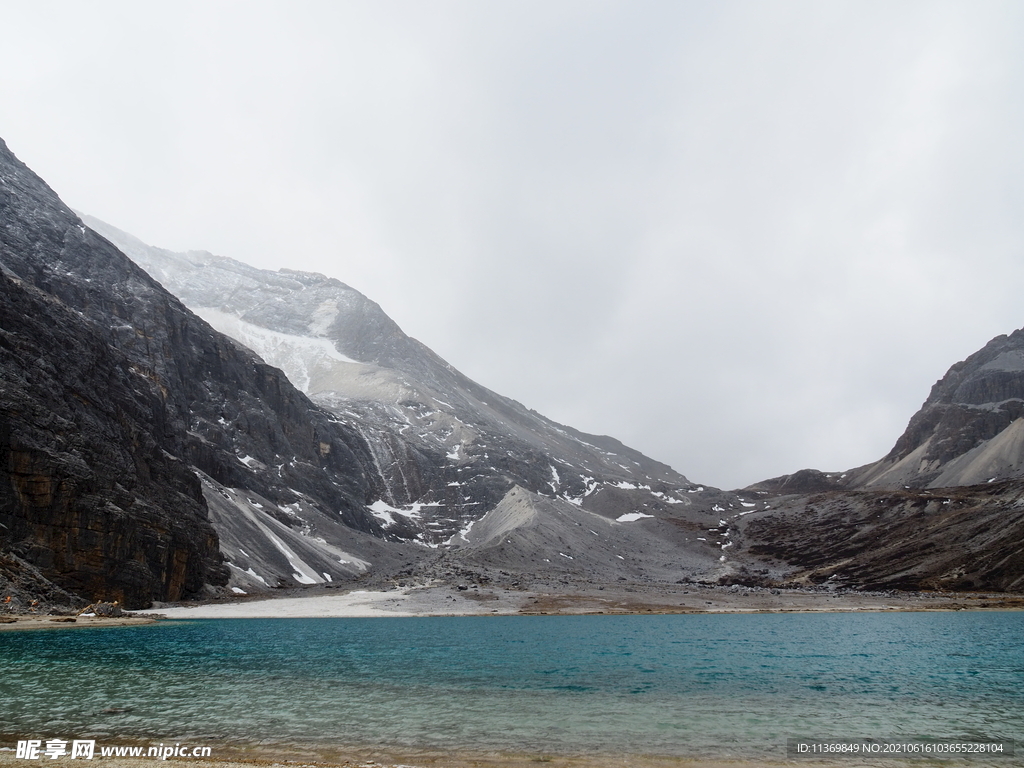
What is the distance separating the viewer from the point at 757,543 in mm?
168000

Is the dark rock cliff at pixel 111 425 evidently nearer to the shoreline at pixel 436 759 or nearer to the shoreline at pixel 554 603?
the shoreline at pixel 554 603

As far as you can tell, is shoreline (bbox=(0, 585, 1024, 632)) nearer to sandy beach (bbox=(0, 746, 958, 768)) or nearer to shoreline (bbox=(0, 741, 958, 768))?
shoreline (bbox=(0, 741, 958, 768))

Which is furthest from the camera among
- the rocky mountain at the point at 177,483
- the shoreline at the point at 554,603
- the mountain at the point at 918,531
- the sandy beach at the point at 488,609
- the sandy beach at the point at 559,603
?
the mountain at the point at 918,531

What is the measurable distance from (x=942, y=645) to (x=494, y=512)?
143057 mm

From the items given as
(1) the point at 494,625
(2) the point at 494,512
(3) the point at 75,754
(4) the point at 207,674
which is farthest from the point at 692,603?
(2) the point at 494,512

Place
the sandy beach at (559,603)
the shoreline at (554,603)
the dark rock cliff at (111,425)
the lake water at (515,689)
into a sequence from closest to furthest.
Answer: the lake water at (515,689), the dark rock cliff at (111,425), the shoreline at (554,603), the sandy beach at (559,603)

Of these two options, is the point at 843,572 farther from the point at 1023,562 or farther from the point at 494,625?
the point at 494,625

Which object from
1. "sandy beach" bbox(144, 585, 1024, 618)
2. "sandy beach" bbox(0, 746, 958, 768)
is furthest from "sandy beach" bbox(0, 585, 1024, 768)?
"sandy beach" bbox(144, 585, 1024, 618)

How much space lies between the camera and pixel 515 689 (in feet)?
87.0

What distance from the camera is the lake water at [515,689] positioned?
18797 mm

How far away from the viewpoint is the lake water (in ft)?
61.7

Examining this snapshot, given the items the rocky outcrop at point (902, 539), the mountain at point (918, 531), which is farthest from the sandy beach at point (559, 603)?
the mountain at point (918, 531)

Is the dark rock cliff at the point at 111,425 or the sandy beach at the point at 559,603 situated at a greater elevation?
the dark rock cliff at the point at 111,425

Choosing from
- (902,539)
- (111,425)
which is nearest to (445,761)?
(111,425)
